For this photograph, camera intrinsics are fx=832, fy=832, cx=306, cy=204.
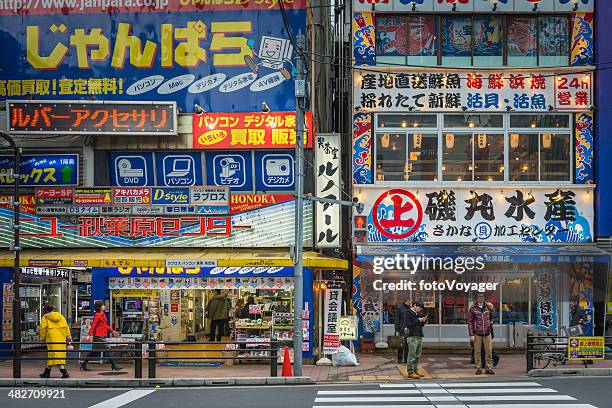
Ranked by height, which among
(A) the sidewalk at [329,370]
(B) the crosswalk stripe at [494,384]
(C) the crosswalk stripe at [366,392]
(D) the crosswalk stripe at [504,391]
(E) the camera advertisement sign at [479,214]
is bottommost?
(A) the sidewalk at [329,370]

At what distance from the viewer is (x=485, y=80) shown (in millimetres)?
27516

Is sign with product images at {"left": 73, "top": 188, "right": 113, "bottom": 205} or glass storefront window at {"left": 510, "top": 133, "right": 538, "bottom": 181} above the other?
glass storefront window at {"left": 510, "top": 133, "right": 538, "bottom": 181}

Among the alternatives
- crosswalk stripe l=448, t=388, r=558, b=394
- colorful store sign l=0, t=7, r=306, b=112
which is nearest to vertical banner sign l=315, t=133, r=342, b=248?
colorful store sign l=0, t=7, r=306, b=112

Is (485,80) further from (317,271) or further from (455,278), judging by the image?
(317,271)

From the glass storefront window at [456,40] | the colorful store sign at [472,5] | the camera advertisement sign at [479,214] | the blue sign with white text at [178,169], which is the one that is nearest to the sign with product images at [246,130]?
the blue sign with white text at [178,169]

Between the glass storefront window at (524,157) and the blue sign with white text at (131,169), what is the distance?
1180 centimetres

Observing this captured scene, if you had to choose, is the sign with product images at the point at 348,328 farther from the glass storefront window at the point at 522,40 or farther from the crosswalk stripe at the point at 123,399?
the glass storefront window at the point at 522,40

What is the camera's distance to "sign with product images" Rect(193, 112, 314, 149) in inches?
976

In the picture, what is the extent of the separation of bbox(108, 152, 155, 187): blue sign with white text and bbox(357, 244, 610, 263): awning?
7017mm

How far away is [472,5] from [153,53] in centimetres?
1060

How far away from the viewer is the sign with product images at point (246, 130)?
24.8 meters

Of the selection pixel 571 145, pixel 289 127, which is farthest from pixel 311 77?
pixel 571 145

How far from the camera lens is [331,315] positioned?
78.1ft

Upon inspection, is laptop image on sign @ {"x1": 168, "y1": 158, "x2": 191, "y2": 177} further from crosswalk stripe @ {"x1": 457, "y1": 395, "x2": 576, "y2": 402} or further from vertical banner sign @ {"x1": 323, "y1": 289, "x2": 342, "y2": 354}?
crosswalk stripe @ {"x1": 457, "y1": 395, "x2": 576, "y2": 402}
